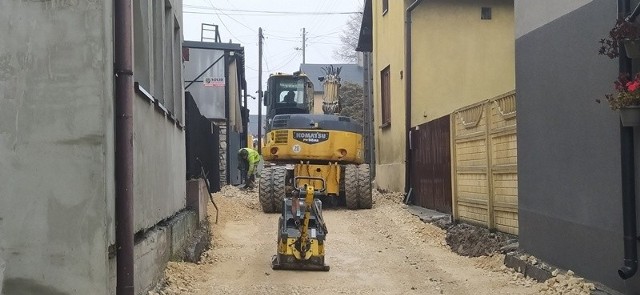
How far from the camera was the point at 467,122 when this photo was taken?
1059cm

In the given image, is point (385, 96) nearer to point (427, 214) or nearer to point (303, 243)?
point (427, 214)

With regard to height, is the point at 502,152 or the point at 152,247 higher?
the point at 502,152

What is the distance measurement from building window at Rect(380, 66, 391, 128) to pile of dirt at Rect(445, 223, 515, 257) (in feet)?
30.8

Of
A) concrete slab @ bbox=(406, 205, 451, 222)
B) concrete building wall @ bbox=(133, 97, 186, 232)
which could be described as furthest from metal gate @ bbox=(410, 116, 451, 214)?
concrete building wall @ bbox=(133, 97, 186, 232)

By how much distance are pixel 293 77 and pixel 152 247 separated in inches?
560

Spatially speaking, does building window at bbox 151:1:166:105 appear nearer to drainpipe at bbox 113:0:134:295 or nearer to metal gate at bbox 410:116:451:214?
drainpipe at bbox 113:0:134:295

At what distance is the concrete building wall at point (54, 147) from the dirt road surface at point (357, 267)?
1.71 m

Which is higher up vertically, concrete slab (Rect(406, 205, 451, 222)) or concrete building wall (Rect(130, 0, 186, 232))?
concrete building wall (Rect(130, 0, 186, 232))

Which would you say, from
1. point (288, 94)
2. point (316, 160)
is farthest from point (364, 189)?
point (288, 94)

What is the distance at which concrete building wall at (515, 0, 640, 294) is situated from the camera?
575 cm

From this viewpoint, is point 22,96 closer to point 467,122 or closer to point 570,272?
point 570,272

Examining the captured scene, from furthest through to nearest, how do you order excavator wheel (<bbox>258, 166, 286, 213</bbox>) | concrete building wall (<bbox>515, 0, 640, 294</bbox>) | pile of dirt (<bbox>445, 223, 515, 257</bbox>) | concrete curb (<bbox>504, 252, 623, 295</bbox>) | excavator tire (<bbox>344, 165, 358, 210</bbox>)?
excavator tire (<bbox>344, 165, 358, 210</bbox>) → excavator wheel (<bbox>258, 166, 286, 213</bbox>) → pile of dirt (<bbox>445, 223, 515, 257</bbox>) → concrete curb (<bbox>504, 252, 623, 295</bbox>) → concrete building wall (<bbox>515, 0, 640, 294</bbox>)

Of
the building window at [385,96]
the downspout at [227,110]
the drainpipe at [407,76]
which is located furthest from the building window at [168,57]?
the downspout at [227,110]

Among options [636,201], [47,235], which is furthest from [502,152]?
[47,235]
